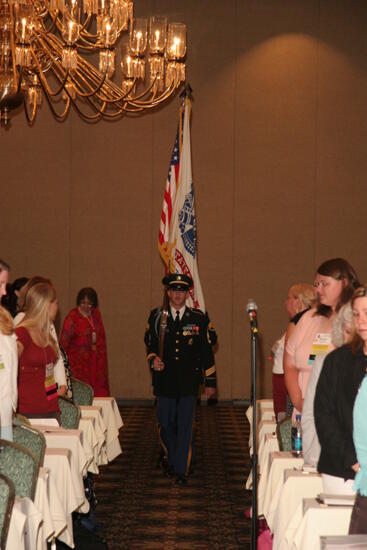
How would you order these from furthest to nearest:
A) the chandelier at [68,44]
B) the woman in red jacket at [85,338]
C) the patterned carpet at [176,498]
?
1. the woman in red jacket at [85,338]
2. the patterned carpet at [176,498]
3. the chandelier at [68,44]

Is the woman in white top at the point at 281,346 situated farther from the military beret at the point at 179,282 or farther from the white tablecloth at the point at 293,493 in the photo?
the white tablecloth at the point at 293,493

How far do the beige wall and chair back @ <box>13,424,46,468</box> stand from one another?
28.8 ft

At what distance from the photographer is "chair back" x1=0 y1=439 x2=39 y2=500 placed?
14.0ft

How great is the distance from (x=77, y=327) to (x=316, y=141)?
17.5 feet

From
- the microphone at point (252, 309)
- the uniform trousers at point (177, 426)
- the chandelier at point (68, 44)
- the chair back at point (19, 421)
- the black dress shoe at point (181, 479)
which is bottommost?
the black dress shoe at point (181, 479)

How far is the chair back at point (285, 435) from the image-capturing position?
5520 millimetres

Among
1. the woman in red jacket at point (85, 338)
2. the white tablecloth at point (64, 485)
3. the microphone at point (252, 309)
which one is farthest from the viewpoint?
the woman in red jacket at point (85, 338)

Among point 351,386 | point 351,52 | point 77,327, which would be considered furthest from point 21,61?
point 351,52

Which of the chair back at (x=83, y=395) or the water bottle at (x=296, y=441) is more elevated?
the water bottle at (x=296, y=441)

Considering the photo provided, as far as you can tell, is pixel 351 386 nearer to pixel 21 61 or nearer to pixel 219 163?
pixel 21 61

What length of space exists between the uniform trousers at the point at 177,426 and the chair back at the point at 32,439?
3460mm

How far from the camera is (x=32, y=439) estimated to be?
485 cm

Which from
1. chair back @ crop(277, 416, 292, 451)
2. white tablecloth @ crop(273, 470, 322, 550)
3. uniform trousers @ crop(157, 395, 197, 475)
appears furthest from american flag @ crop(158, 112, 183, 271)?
white tablecloth @ crop(273, 470, 322, 550)

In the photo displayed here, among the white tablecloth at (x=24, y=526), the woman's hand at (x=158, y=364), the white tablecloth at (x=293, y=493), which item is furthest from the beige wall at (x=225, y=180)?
the white tablecloth at (x=24, y=526)
